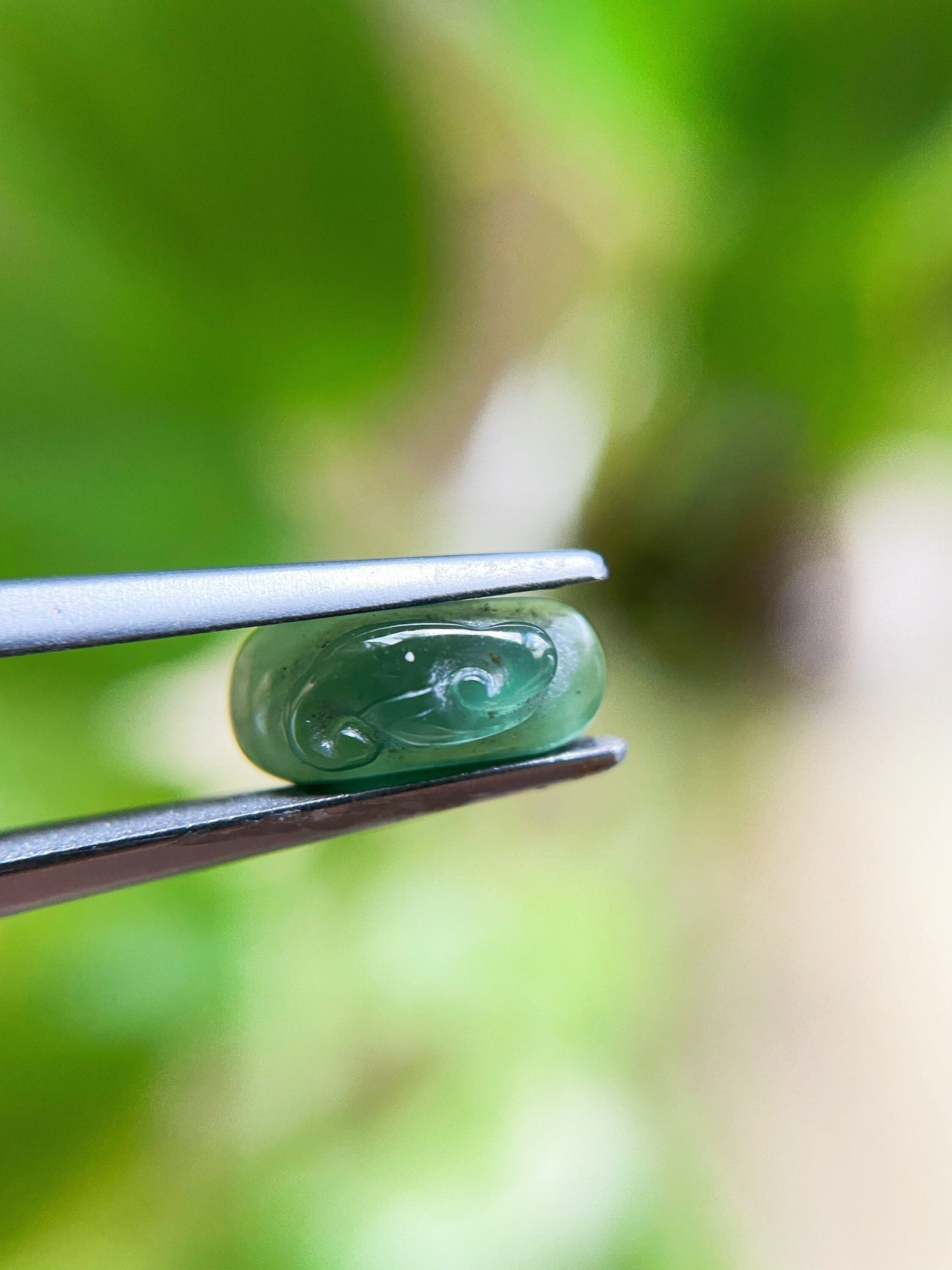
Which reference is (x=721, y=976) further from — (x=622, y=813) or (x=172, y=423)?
(x=172, y=423)

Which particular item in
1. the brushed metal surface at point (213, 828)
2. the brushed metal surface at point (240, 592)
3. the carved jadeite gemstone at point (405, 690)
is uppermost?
the brushed metal surface at point (240, 592)

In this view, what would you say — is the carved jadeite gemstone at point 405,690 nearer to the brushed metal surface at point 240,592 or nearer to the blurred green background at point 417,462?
the brushed metal surface at point 240,592

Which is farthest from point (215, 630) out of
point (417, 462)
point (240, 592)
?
point (417, 462)

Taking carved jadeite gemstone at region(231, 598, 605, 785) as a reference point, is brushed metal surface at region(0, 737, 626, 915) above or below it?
below

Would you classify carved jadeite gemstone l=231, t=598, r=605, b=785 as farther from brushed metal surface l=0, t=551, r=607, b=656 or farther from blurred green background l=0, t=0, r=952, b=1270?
blurred green background l=0, t=0, r=952, b=1270

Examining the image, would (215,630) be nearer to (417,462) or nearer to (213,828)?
(213,828)

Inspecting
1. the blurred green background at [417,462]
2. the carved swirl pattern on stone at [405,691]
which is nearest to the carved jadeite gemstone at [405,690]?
the carved swirl pattern on stone at [405,691]

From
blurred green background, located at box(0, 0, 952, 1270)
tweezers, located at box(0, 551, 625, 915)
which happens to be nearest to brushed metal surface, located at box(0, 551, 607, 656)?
tweezers, located at box(0, 551, 625, 915)

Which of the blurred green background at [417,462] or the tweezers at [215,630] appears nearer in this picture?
the tweezers at [215,630]
